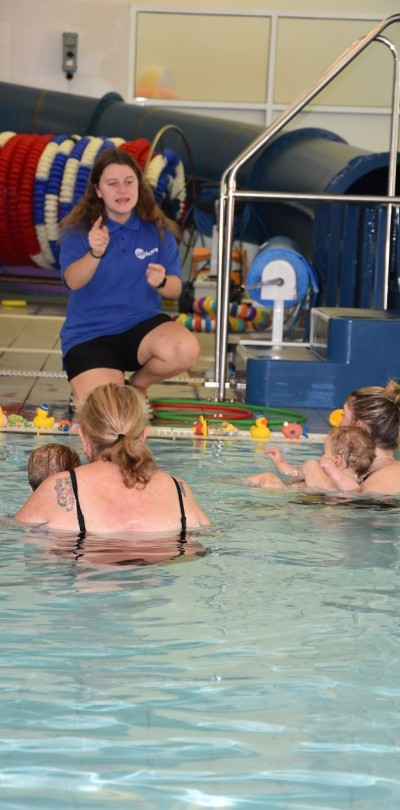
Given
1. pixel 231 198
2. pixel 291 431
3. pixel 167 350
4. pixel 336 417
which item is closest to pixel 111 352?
pixel 167 350

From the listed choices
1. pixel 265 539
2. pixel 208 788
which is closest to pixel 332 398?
pixel 265 539

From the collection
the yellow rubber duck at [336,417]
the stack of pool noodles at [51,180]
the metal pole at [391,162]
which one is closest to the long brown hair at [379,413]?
the yellow rubber duck at [336,417]

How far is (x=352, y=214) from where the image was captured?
26.5 feet

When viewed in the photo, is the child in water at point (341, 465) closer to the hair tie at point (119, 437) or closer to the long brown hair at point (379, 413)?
the long brown hair at point (379, 413)

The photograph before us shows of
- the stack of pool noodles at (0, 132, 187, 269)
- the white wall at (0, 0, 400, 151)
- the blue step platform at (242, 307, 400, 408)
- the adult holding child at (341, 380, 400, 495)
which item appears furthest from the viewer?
the white wall at (0, 0, 400, 151)

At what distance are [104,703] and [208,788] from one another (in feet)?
1.34

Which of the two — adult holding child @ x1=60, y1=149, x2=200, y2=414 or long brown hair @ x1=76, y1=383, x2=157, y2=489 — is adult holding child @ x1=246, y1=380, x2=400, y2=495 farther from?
adult holding child @ x1=60, y1=149, x2=200, y2=414

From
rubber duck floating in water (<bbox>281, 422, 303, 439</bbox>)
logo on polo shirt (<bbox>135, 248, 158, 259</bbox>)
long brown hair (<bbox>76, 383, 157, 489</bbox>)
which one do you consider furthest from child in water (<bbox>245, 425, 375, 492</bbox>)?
logo on polo shirt (<bbox>135, 248, 158, 259</bbox>)

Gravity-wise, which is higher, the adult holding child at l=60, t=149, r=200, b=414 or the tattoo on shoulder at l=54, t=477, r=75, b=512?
the adult holding child at l=60, t=149, r=200, b=414

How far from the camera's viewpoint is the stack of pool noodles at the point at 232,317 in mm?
9516

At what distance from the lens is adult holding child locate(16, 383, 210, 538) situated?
11.1 feet

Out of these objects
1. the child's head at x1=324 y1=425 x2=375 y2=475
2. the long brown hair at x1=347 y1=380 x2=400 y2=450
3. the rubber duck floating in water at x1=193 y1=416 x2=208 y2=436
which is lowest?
the rubber duck floating in water at x1=193 y1=416 x2=208 y2=436

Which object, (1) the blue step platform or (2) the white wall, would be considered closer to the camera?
(1) the blue step platform

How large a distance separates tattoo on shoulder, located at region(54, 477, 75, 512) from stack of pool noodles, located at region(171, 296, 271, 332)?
595 centimetres
